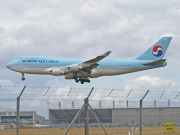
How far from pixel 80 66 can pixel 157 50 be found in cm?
1612

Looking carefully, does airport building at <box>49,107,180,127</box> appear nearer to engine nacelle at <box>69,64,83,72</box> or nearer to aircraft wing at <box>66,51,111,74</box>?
engine nacelle at <box>69,64,83,72</box>

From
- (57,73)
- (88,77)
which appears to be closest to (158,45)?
(88,77)

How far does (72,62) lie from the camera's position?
6144 cm

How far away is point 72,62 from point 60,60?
5.39 ft

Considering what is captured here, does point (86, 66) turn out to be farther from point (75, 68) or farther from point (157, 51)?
point (157, 51)

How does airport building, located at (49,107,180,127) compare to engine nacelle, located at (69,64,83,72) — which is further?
engine nacelle, located at (69,64,83,72)

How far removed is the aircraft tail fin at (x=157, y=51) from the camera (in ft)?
221

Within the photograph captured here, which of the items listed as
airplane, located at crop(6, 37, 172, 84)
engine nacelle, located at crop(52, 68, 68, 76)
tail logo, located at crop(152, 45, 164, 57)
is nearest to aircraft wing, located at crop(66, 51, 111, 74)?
airplane, located at crop(6, 37, 172, 84)

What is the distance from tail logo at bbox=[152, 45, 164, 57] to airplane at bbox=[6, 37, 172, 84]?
3.85 metres

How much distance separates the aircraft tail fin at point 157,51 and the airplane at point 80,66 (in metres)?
1.79

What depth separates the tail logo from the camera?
6925 centimetres

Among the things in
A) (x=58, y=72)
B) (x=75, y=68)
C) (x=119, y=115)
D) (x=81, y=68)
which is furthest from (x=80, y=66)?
(x=119, y=115)

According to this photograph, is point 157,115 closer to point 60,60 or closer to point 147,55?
point 60,60

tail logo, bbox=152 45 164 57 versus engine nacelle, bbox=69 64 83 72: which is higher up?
tail logo, bbox=152 45 164 57
